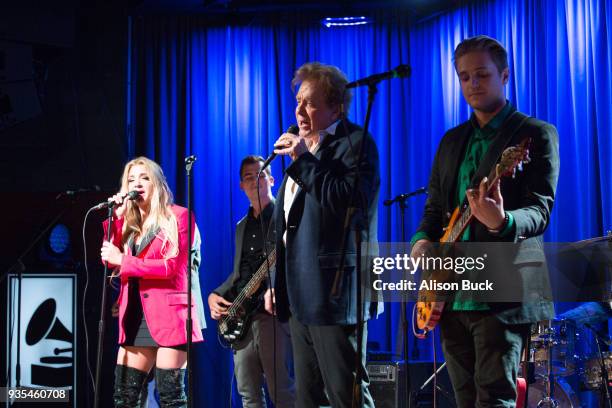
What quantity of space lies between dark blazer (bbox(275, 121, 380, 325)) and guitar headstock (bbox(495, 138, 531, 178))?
Result: 0.52 meters

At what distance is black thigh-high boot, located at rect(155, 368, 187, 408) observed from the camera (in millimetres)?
4309

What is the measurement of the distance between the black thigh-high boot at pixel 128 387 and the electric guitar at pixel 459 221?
1.93m

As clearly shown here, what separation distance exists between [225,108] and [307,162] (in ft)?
14.0

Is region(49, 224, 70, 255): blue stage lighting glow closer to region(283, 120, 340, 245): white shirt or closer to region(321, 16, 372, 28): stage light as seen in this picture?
region(321, 16, 372, 28): stage light

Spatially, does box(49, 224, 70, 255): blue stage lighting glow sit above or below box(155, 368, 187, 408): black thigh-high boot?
above

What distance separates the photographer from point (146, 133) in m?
7.05

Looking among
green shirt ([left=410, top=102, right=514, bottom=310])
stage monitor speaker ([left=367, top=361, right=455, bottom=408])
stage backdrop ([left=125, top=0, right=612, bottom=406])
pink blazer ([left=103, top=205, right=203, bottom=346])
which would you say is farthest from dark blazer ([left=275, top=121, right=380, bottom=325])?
stage backdrop ([left=125, top=0, right=612, bottom=406])

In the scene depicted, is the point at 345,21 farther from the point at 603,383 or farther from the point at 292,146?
the point at 292,146

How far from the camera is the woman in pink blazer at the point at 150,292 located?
4.34 metres

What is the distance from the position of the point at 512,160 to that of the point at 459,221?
324mm

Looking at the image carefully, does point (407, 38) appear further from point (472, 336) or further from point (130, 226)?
point (472, 336)

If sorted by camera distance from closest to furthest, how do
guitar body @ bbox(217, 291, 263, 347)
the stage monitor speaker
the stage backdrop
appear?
1. guitar body @ bbox(217, 291, 263, 347)
2. the stage monitor speaker
3. the stage backdrop

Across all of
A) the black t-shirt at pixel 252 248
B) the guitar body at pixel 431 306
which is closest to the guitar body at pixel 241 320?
the black t-shirt at pixel 252 248

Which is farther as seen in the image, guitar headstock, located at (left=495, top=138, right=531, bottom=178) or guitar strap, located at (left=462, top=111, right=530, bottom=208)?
guitar strap, located at (left=462, top=111, right=530, bottom=208)
